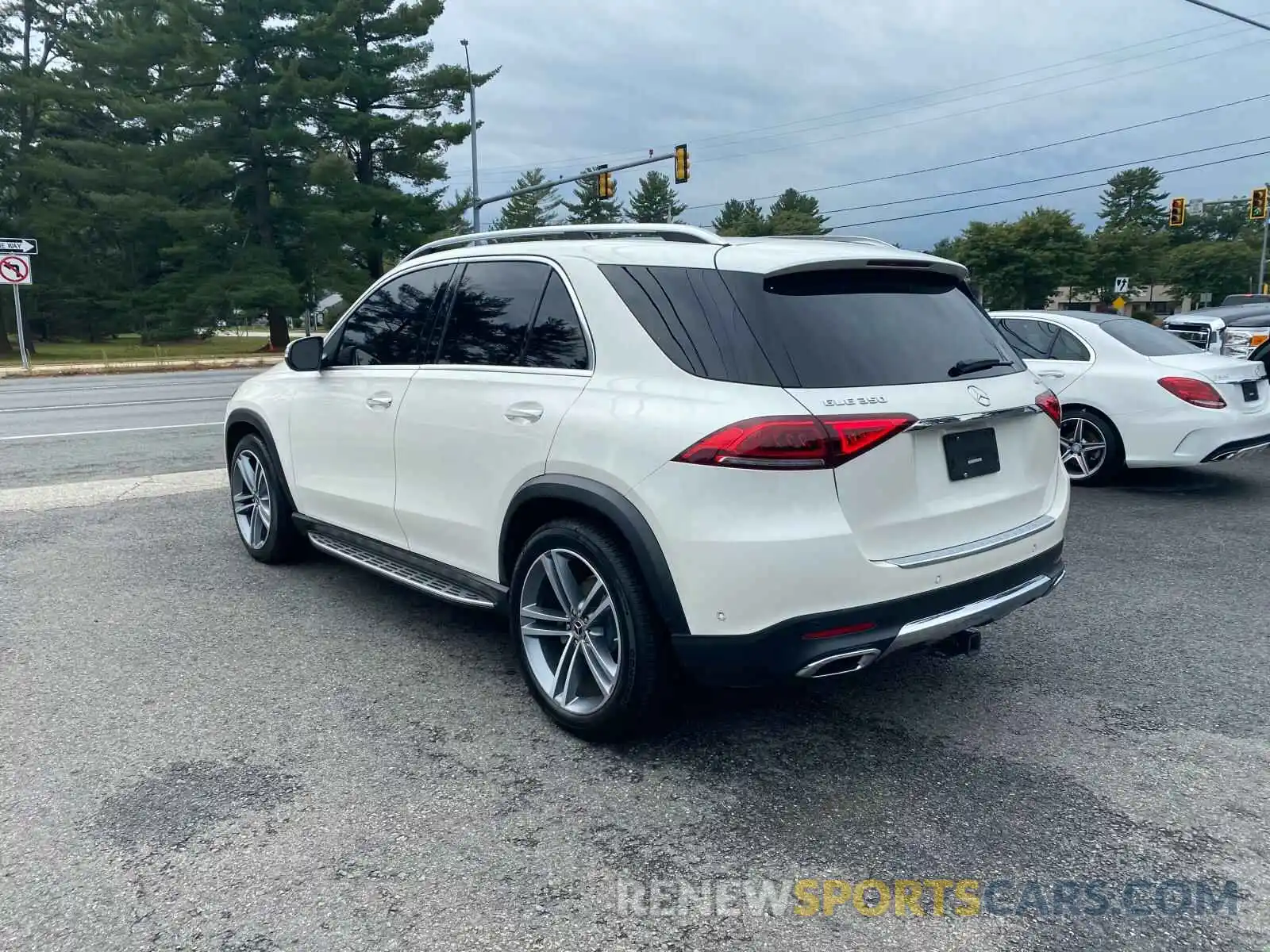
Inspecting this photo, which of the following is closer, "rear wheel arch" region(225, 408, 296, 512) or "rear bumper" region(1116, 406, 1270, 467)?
"rear wheel arch" region(225, 408, 296, 512)

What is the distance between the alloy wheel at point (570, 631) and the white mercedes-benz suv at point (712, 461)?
0.01 metres

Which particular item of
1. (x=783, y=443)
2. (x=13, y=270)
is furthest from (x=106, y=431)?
(x=13, y=270)

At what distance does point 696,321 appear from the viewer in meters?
3.12

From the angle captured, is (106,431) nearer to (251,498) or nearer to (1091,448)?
(251,498)

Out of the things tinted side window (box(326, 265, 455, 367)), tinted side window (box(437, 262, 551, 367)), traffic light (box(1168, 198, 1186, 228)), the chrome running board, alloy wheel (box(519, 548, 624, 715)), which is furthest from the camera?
traffic light (box(1168, 198, 1186, 228))

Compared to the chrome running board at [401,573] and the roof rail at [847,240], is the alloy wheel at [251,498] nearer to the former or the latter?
the chrome running board at [401,573]

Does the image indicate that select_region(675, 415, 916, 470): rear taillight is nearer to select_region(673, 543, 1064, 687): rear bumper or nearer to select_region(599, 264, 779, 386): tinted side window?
select_region(599, 264, 779, 386): tinted side window

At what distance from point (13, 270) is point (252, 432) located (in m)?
23.4

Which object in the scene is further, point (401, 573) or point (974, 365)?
point (401, 573)

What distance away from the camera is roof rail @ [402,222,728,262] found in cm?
345

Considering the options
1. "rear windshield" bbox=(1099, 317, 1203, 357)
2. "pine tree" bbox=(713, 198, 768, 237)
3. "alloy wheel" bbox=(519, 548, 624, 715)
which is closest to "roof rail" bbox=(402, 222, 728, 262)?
"alloy wheel" bbox=(519, 548, 624, 715)

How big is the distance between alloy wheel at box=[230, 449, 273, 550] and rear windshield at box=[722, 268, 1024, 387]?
3619mm

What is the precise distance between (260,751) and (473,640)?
4.23 feet

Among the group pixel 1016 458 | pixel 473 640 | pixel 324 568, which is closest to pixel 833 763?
pixel 1016 458
